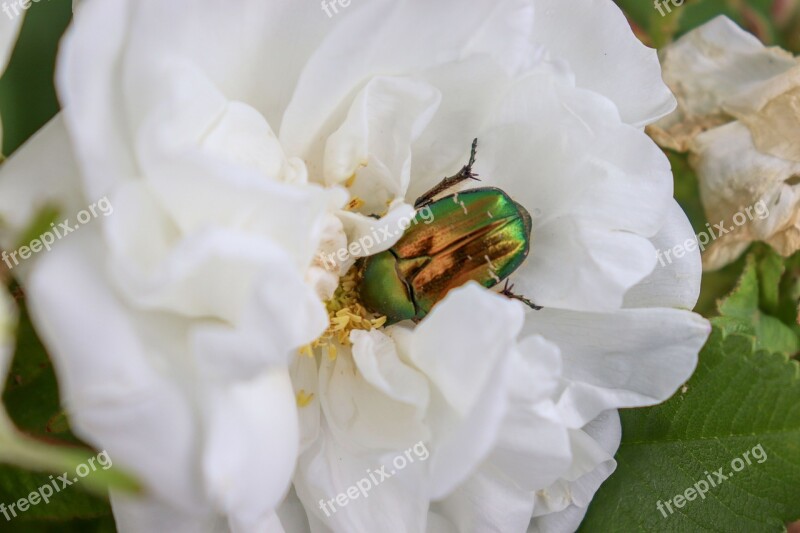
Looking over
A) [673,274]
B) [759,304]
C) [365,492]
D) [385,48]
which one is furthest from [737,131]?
[365,492]

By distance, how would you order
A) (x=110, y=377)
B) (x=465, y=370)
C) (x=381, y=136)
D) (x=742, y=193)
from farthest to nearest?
(x=742, y=193) → (x=381, y=136) → (x=465, y=370) → (x=110, y=377)

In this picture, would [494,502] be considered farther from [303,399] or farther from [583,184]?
[583,184]

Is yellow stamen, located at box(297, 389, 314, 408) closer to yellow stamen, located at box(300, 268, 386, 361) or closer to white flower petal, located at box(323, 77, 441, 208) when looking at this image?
yellow stamen, located at box(300, 268, 386, 361)

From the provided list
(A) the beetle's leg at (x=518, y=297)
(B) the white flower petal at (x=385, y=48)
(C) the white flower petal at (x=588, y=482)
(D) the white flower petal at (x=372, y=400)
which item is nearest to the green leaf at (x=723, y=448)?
(C) the white flower petal at (x=588, y=482)

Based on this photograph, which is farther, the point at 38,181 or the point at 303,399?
the point at 303,399

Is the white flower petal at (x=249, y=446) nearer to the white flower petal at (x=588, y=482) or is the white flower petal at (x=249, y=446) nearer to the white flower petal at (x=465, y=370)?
the white flower petal at (x=465, y=370)

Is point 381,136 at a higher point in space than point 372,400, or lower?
higher

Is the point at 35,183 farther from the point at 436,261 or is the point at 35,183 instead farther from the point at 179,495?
the point at 436,261
